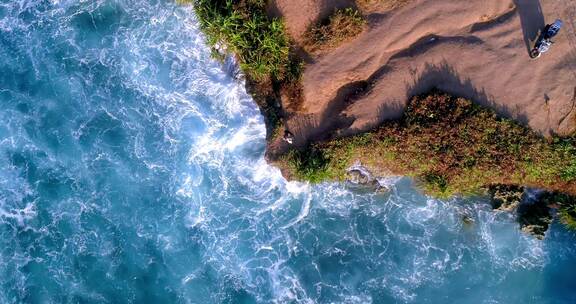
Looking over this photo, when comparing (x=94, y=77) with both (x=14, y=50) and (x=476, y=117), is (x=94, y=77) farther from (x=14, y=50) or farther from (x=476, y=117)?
(x=476, y=117)

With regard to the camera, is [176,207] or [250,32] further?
[176,207]

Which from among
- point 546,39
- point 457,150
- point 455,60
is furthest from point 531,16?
point 457,150

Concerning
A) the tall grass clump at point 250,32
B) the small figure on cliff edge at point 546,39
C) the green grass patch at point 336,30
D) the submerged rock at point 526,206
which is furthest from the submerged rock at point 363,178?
the small figure on cliff edge at point 546,39

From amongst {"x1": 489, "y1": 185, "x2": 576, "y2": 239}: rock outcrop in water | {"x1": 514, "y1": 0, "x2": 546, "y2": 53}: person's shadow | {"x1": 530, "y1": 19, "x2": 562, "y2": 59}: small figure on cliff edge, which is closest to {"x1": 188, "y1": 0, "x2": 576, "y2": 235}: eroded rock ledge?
{"x1": 514, "y1": 0, "x2": 546, "y2": 53}: person's shadow

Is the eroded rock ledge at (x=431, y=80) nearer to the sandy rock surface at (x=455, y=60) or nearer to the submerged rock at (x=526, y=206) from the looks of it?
the sandy rock surface at (x=455, y=60)

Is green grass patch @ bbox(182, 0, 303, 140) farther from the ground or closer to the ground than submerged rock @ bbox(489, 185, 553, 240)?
farther from the ground

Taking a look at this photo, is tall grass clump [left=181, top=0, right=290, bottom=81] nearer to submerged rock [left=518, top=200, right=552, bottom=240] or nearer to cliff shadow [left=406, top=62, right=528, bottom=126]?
cliff shadow [left=406, top=62, right=528, bottom=126]

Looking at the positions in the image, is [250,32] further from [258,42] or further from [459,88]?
[459,88]

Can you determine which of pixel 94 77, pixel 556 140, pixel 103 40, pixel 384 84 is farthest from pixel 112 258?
pixel 556 140
